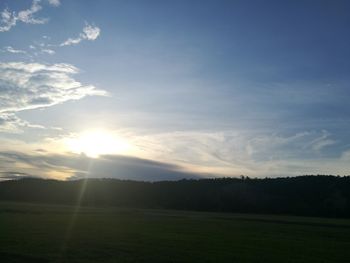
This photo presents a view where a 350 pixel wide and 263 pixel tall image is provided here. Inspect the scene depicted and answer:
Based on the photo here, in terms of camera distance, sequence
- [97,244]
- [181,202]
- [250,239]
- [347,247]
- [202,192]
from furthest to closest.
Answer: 1. [202,192]
2. [181,202]
3. [250,239]
4. [347,247]
5. [97,244]

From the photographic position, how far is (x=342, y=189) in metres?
157

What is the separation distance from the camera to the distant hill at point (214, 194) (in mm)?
147000

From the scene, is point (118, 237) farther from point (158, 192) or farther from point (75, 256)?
point (158, 192)

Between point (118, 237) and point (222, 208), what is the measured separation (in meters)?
115

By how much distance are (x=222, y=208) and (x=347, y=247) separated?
114 metres

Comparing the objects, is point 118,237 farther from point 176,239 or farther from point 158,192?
point 158,192

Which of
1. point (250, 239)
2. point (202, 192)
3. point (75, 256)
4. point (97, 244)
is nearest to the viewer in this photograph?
point (75, 256)

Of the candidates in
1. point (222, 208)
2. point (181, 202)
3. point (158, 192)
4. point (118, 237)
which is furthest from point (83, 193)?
point (118, 237)

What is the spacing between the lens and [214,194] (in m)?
168

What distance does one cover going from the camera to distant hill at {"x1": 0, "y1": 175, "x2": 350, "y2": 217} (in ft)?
482

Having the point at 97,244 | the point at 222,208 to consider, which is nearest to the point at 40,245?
the point at 97,244

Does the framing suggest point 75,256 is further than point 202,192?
No

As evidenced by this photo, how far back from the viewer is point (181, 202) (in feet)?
531

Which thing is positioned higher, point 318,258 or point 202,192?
point 202,192
